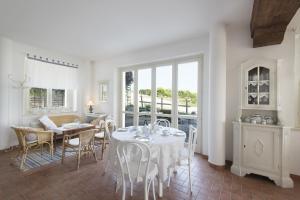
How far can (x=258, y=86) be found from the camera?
2.91 m

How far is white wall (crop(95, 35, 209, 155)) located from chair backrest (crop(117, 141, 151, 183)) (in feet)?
7.41

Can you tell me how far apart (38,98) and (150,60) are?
351 centimetres

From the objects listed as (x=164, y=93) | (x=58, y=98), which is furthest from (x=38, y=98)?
(x=164, y=93)

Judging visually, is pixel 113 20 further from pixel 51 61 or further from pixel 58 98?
pixel 58 98

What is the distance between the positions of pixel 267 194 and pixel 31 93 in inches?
229

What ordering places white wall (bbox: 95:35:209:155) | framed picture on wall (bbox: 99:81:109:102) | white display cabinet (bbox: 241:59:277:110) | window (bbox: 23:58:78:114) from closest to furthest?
white display cabinet (bbox: 241:59:277:110)
white wall (bbox: 95:35:209:155)
window (bbox: 23:58:78:114)
framed picture on wall (bbox: 99:81:109:102)

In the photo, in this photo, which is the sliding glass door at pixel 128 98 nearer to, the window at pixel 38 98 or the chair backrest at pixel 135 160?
the window at pixel 38 98

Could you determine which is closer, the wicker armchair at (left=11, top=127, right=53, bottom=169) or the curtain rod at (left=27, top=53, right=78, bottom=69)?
the wicker armchair at (left=11, top=127, right=53, bottom=169)

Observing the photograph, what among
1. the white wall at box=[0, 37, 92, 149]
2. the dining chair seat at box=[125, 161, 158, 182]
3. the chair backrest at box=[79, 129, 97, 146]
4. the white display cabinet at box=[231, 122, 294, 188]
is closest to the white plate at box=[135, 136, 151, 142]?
the dining chair seat at box=[125, 161, 158, 182]

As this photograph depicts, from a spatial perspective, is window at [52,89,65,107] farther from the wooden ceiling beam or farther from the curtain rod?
the wooden ceiling beam

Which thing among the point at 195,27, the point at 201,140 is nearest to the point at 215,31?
the point at 195,27

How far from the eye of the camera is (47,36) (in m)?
3.87

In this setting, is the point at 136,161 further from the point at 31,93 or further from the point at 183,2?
the point at 31,93

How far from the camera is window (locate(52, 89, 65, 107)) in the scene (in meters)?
5.21
